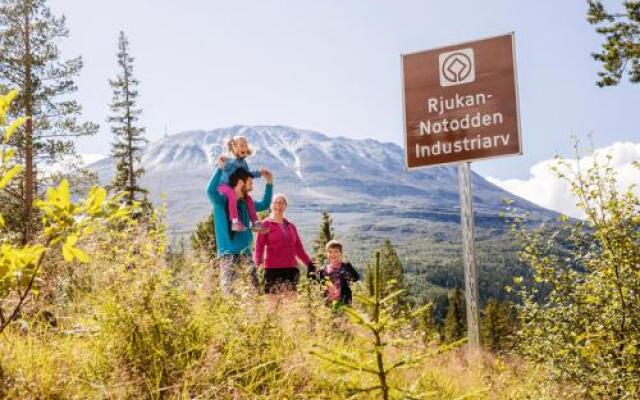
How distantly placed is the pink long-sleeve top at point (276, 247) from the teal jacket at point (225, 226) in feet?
1.52

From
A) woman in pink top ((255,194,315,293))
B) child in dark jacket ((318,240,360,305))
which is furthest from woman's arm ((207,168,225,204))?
child in dark jacket ((318,240,360,305))

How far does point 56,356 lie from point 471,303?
13.7 ft

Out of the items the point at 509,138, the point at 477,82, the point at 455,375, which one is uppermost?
the point at 477,82

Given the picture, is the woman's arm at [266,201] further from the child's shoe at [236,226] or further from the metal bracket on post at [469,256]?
the metal bracket on post at [469,256]

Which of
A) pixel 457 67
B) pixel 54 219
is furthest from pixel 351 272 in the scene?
pixel 54 219

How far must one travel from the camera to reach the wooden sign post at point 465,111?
607 centimetres

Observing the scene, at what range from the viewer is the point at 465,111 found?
6270 mm

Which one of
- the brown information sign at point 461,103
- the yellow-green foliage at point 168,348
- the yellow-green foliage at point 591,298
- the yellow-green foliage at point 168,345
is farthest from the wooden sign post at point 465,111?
the yellow-green foliage at point 168,348

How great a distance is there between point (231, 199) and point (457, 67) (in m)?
2.81

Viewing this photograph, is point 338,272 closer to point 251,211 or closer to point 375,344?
point 251,211

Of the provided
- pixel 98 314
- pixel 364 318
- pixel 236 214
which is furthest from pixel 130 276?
pixel 236 214

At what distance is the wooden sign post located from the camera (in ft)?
19.9

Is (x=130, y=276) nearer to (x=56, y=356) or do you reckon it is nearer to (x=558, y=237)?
(x=56, y=356)

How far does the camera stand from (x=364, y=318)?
6.47 feet
